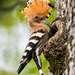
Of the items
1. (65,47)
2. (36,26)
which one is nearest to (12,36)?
(36,26)

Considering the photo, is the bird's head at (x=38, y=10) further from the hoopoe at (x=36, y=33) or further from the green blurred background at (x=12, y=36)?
the green blurred background at (x=12, y=36)

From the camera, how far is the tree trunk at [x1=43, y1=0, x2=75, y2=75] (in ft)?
4.68

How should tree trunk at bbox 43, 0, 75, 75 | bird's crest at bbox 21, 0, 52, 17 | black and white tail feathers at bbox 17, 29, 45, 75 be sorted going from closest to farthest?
1. tree trunk at bbox 43, 0, 75, 75
2. black and white tail feathers at bbox 17, 29, 45, 75
3. bird's crest at bbox 21, 0, 52, 17

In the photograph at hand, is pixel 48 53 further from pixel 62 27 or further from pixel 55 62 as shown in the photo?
pixel 62 27

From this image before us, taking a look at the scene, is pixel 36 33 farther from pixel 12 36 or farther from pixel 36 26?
pixel 12 36

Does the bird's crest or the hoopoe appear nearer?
the hoopoe

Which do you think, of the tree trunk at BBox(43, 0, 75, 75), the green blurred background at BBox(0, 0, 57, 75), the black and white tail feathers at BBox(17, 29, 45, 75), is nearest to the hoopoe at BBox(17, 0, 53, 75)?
the black and white tail feathers at BBox(17, 29, 45, 75)

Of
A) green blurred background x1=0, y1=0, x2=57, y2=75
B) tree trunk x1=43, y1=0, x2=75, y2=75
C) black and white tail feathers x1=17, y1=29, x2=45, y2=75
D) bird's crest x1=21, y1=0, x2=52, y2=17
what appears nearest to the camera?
tree trunk x1=43, y1=0, x2=75, y2=75

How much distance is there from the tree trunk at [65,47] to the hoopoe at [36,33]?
0.26m

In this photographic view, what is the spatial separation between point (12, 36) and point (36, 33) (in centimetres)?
174

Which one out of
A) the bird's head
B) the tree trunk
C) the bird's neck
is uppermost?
the bird's head

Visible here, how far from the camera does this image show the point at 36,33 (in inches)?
81.4

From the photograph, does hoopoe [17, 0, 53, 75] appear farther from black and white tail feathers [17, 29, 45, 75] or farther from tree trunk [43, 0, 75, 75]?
tree trunk [43, 0, 75, 75]

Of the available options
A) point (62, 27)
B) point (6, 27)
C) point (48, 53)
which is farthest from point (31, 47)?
point (6, 27)
